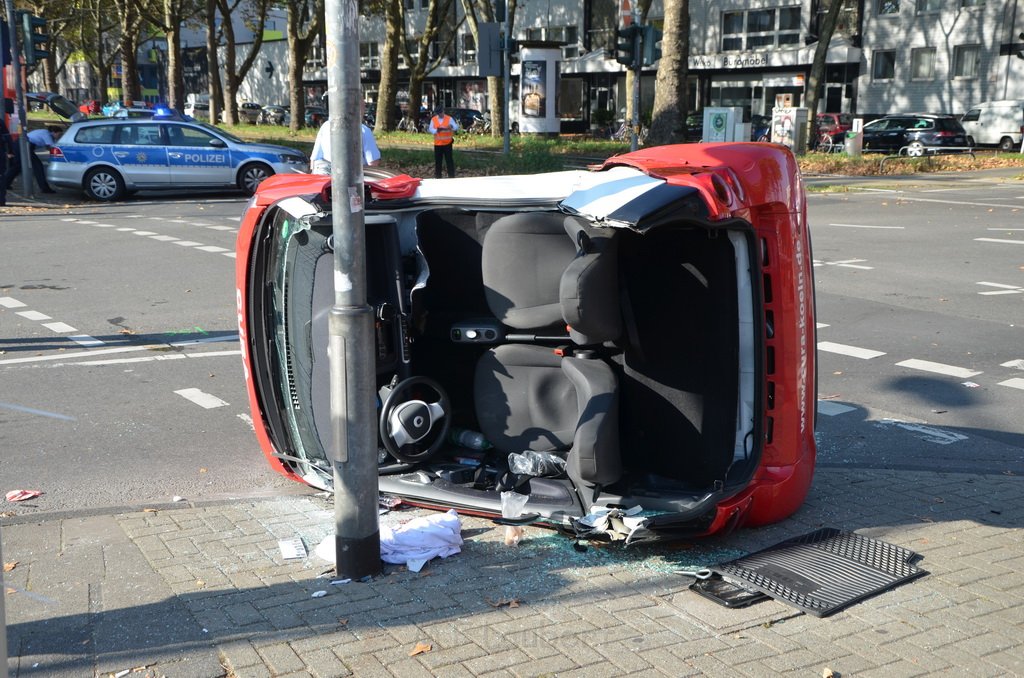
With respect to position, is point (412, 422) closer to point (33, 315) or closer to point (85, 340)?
point (85, 340)

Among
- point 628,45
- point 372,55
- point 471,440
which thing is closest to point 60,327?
point 471,440

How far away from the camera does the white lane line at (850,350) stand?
344 inches

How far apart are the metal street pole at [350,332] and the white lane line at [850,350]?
562 centimetres

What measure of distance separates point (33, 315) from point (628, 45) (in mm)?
12338

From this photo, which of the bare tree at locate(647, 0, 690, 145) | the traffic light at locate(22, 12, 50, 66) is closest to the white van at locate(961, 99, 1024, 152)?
the bare tree at locate(647, 0, 690, 145)

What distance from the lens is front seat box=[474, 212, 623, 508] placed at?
4.51 meters

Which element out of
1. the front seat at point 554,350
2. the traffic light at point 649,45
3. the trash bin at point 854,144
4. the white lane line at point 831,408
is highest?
the traffic light at point 649,45

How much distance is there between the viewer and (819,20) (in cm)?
A: 5072

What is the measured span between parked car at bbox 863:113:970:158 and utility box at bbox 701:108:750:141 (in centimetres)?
965

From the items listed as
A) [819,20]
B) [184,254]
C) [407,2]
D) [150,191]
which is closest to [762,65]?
[819,20]

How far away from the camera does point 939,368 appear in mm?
8297

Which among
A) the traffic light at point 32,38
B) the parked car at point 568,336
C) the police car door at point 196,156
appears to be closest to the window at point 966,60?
the police car door at point 196,156

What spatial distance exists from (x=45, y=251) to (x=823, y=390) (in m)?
11.4

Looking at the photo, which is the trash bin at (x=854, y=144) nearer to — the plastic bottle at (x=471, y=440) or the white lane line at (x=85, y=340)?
the white lane line at (x=85, y=340)
